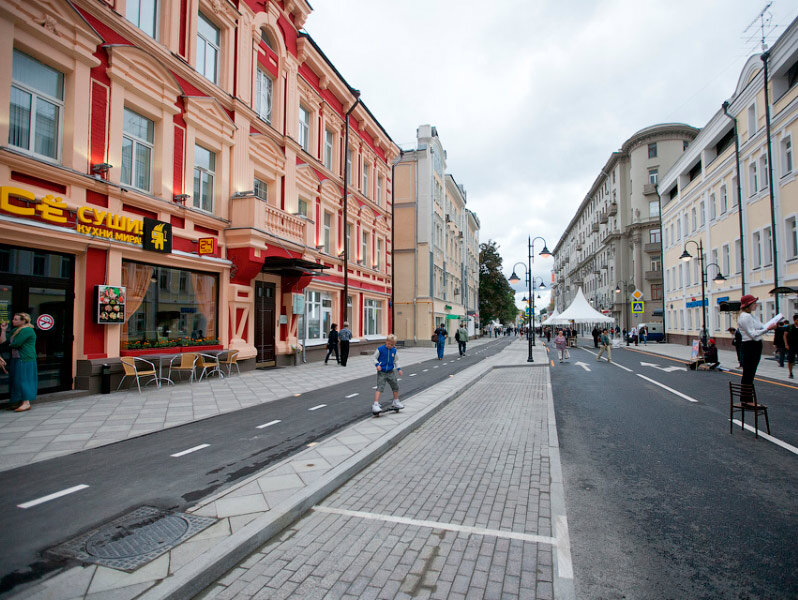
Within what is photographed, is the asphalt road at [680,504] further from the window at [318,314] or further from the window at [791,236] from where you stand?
the window at [791,236]

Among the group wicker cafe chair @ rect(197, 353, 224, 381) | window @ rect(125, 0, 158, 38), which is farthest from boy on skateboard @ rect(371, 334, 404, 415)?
window @ rect(125, 0, 158, 38)

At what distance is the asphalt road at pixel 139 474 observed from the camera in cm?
345

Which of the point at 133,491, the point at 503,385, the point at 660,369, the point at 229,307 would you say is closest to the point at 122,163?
the point at 229,307

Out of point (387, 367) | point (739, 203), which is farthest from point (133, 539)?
point (739, 203)

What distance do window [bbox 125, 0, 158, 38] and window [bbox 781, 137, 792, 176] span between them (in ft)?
87.5

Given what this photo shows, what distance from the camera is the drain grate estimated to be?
308 centimetres

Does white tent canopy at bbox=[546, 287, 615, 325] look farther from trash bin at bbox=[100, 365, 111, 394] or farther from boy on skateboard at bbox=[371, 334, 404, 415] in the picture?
trash bin at bbox=[100, 365, 111, 394]

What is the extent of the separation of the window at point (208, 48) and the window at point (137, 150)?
115 inches

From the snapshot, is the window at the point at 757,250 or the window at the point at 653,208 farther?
the window at the point at 653,208

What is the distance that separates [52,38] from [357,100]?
15.3m

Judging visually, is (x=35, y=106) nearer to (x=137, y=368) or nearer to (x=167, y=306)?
(x=167, y=306)

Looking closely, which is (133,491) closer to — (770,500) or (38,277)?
(770,500)

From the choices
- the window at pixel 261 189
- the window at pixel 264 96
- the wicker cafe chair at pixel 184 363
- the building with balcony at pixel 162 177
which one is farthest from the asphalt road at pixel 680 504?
the window at pixel 264 96

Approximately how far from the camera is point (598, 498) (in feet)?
14.3
